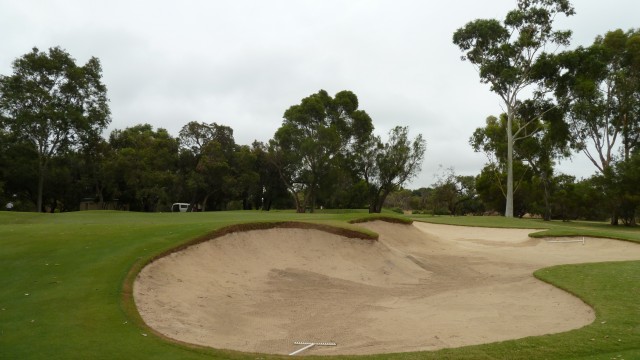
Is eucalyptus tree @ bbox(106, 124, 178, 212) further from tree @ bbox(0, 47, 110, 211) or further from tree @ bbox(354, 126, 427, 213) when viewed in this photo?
tree @ bbox(354, 126, 427, 213)

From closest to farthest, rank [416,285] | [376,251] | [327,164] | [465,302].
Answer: [465,302], [416,285], [376,251], [327,164]

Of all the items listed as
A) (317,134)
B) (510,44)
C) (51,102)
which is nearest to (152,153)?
(51,102)

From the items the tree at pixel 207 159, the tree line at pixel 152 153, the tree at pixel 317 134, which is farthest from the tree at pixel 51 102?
the tree at pixel 317 134

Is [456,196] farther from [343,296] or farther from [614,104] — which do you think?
[343,296]

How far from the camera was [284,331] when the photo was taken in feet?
32.7

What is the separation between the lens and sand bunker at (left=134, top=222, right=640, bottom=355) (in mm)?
9391

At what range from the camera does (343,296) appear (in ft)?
45.0

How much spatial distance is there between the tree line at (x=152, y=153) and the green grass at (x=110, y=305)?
37622mm

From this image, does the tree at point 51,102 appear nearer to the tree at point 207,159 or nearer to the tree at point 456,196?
the tree at point 207,159

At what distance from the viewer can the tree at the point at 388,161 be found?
5844 centimetres

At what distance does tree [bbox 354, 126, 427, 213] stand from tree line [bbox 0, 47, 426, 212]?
135mm

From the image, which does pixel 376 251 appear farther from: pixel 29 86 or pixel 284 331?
pixel 29 86

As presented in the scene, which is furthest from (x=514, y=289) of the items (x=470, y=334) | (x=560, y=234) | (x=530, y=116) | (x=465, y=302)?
→ (x=530, y=116)

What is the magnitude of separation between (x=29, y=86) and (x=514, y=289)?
5049cm
